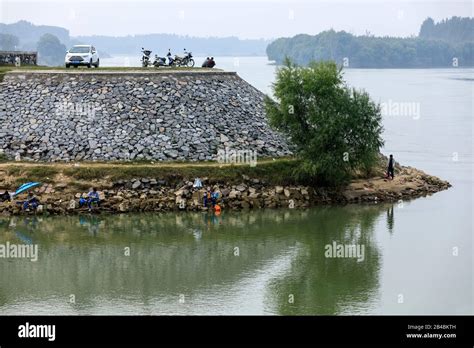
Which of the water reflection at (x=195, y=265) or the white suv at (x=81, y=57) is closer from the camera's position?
the water reflection at (x=195, y=265)

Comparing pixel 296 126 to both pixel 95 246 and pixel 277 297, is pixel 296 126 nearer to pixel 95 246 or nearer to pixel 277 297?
pixel 95 246

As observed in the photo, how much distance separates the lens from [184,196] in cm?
5159

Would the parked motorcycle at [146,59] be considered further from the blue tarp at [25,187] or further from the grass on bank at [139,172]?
the blue tarp at [25,187]

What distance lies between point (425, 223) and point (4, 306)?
2185 cm

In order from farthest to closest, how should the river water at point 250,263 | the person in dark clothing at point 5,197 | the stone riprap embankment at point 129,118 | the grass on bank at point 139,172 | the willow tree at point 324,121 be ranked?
1. the stone riprap embankment at point 129,118
2. the willow tree at point 324,121
3. the grass on bank at point 139,172
4. the person in dark clothing at point 5,197
5. the river water at point 250,263

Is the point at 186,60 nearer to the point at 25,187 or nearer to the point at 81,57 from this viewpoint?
the point at 81,57

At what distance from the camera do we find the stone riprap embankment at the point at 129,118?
5459cm

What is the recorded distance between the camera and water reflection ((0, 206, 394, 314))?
1431 inches

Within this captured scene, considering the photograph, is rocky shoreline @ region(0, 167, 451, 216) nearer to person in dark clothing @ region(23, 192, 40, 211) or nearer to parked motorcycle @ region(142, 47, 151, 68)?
person in dark clothing @ region(23, 192, 40, 211)

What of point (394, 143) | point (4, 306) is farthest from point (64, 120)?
point (394, 143)

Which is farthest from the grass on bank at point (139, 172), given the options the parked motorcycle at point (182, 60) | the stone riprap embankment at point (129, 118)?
the parked motorcycle at point (182, 60)

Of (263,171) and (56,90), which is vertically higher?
(56,90)

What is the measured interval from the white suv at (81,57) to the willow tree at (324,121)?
14.1 metres

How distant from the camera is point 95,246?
45031 mm
